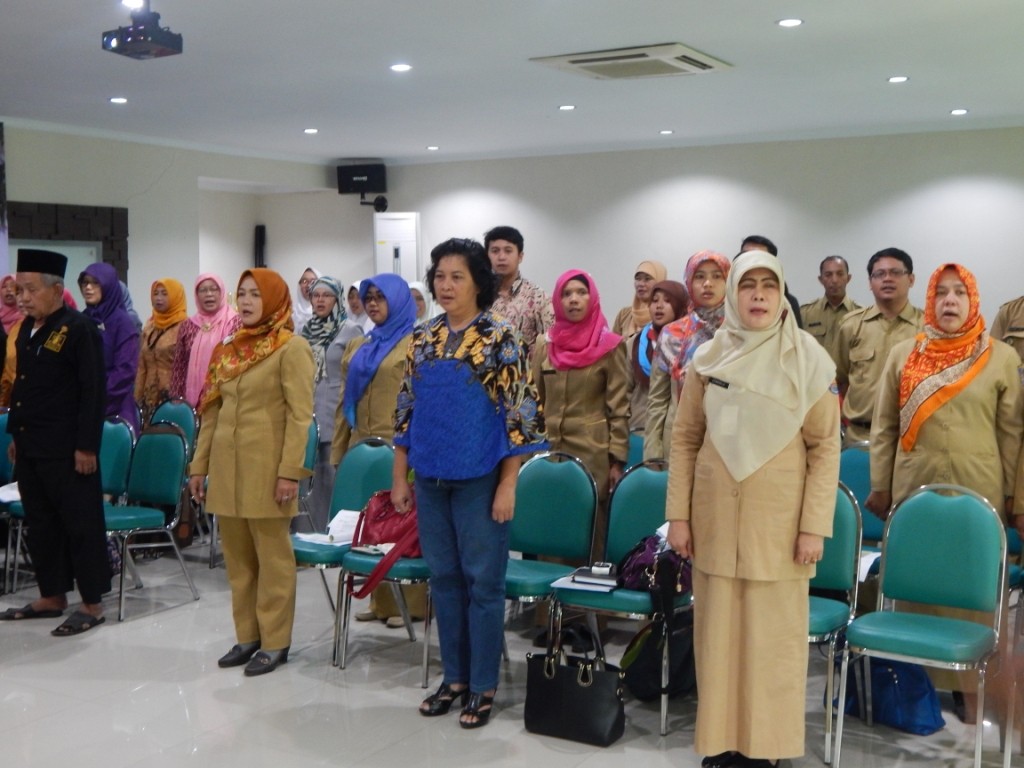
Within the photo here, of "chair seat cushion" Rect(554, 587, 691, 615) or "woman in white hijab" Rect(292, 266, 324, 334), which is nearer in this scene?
"chair seat cushion" Rect(554, 587, 691, 615)

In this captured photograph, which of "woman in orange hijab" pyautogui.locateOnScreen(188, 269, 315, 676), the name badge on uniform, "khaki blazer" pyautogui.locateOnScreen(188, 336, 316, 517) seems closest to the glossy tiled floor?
"woman in orange hijab" pyautogui.locateOnScreen(188, 269, 315, 676)

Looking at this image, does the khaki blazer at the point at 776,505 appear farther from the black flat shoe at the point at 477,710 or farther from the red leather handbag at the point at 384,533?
the red leather handbag at the point at 384,533

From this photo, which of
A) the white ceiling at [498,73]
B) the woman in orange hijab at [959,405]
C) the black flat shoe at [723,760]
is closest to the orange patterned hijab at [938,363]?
the woman in orange hijab at [959,405]

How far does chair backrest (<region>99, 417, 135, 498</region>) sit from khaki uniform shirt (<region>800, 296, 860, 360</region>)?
432 cm

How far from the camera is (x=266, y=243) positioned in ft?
44.7

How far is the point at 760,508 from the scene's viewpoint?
317 centimetres

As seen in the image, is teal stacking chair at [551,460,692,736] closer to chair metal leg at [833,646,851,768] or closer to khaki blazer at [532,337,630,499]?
khaki blazer at [532,337,630,499]

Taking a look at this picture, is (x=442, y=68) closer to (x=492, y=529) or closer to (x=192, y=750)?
(x=492, y=529)

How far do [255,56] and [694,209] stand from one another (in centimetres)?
533

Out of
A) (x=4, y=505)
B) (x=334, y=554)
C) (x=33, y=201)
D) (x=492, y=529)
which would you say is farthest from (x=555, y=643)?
(x=33, y=201)

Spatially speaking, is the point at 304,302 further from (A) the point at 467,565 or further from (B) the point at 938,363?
(B) the point at 938,363

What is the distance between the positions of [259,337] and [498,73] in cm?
367

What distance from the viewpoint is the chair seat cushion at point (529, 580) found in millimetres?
3973

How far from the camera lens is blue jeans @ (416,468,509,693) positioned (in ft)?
12.1
